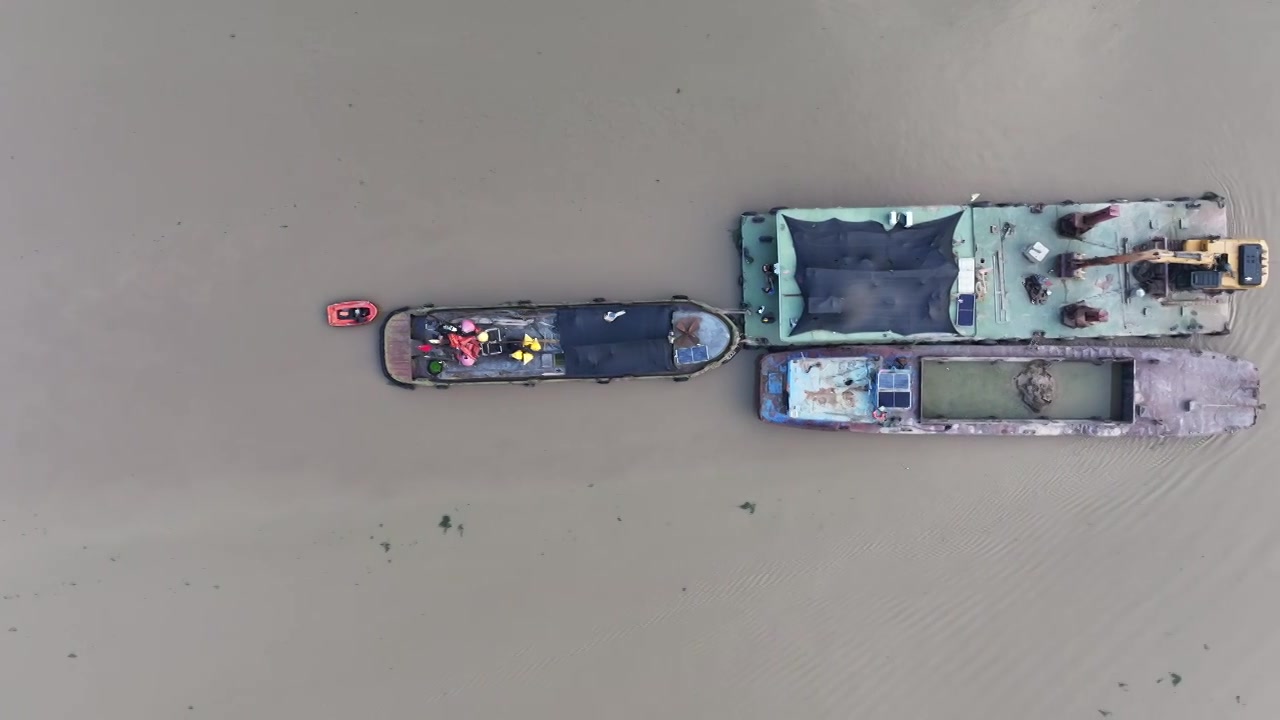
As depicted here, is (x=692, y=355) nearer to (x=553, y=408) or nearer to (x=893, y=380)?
(x=553, y=408)

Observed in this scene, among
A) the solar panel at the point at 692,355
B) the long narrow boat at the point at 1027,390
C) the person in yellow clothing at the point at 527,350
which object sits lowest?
the long narrow boat at the point at 1027,390

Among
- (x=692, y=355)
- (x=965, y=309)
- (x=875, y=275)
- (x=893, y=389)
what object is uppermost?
(x=875, y=275)

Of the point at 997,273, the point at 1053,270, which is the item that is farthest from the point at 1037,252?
the point at 997,273

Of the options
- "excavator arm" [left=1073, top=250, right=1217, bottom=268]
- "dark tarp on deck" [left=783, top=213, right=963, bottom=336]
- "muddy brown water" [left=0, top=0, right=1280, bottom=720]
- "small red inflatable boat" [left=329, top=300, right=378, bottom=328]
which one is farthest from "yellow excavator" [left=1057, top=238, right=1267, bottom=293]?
"small red inflatable boat" [left=329, top=300, right=378, bottom=328]

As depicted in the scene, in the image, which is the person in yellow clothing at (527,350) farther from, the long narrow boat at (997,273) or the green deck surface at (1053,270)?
the green deck surface at (1053,270)

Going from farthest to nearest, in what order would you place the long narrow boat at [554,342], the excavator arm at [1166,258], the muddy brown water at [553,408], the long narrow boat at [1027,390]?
1. the muddy brown water at [553,408]
2. the long narrow boat at [554,342]
3. the long narrow boat at [1027,390]
4. the excavator arm at [1166,258]

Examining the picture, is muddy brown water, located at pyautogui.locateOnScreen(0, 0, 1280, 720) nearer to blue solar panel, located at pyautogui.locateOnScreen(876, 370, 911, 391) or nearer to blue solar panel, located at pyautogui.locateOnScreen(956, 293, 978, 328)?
blue solar panel, located at pyautogui.locateOnScreen(876, 370, 911, 391)

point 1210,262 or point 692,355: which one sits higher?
point 1210,262

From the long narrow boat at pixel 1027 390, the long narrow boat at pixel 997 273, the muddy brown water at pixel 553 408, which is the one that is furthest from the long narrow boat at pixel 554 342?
the long narrow boat at pixel 1027 390
